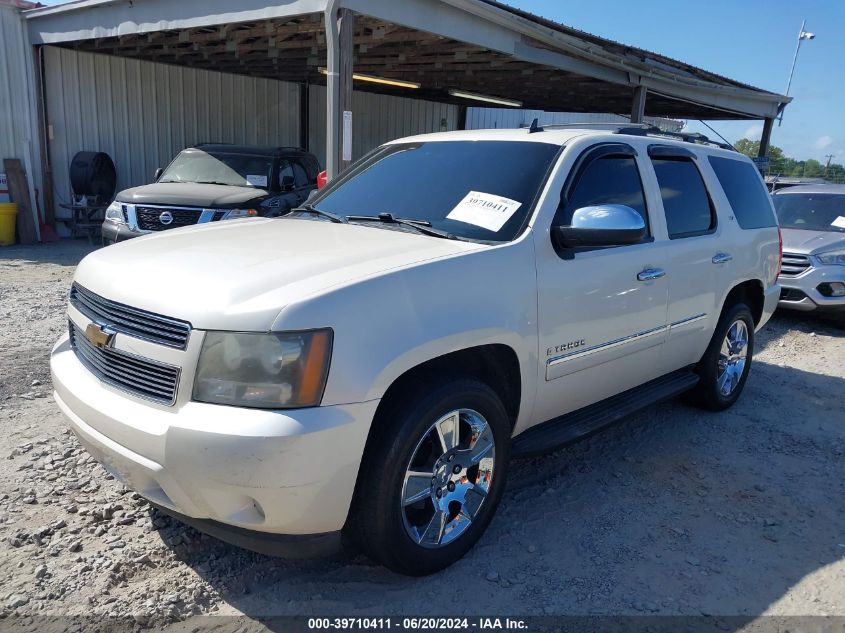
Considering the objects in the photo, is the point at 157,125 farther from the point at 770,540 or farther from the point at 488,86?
the point at 770,540

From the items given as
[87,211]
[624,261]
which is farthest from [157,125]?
[624,261]

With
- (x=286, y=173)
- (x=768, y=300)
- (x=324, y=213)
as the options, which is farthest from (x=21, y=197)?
(x=768, y=300)

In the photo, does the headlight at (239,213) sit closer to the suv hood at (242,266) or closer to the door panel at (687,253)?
the suv hood at (242,266)

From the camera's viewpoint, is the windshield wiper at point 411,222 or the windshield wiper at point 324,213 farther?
the windshield wiper at point 324,213

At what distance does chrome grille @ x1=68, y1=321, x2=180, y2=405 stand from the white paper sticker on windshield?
5.13 ft

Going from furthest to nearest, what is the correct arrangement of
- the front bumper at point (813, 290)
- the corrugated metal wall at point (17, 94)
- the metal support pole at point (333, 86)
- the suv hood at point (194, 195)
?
1. the corrugated metal wall at point (17, 94)
2. the suv hood at point (194, 195)
3. the front bumper at point (813, 290)
4. the metal support pole at point (333, 86)

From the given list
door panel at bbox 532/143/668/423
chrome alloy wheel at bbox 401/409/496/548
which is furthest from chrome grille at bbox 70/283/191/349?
door panel at bbox 532/143/668/423

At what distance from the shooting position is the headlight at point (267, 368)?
7.57ft

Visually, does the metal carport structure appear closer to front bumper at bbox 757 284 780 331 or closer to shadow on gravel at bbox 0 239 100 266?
shadow on gravel at bbox 0 239 100 266

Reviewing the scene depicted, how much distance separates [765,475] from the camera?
4.12 metres

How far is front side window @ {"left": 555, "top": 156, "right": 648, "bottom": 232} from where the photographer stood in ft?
11.3

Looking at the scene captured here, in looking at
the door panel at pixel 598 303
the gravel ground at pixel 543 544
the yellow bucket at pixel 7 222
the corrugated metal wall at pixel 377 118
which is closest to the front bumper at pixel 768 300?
the gravel ground at pixel 543 544

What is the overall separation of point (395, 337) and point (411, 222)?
0.98 meters

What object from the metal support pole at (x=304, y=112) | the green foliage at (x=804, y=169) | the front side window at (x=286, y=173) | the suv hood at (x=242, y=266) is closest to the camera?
the suv hood at (x=242, y=266)
